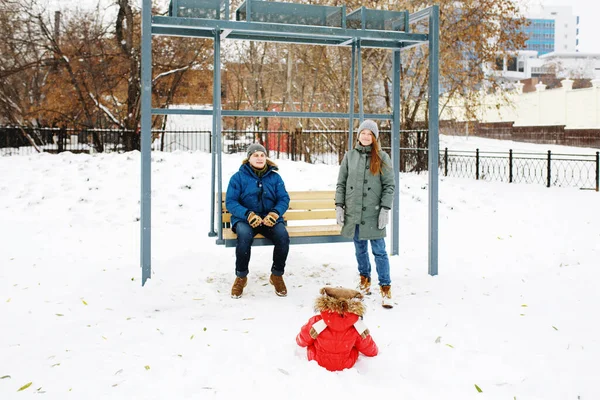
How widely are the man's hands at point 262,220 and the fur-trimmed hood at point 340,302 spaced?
1781 mm

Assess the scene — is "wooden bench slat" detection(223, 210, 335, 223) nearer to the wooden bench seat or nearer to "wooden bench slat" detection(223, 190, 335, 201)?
the wooden bench seat

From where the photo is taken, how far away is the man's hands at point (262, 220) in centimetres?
545

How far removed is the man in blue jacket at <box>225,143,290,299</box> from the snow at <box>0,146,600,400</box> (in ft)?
1.01

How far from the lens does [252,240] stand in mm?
5488

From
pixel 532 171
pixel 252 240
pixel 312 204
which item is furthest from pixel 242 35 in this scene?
pixel 532 171

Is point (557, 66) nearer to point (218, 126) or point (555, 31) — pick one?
point (555, 31)

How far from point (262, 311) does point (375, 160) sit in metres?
1.72

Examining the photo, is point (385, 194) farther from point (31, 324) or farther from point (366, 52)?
point (366, 52)

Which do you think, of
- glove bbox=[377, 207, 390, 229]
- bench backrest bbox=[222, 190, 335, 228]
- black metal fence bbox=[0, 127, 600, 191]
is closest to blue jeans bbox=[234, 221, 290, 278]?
bench backrest bbox=[222, 190, 335, 228]

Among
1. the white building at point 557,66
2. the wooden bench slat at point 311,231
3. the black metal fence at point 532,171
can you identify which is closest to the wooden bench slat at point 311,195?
the wooden bench slat at point 311,231

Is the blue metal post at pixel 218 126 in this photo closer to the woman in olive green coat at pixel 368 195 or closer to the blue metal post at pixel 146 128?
the blue metal post at pixel 146 128

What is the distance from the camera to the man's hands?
5445 millimetres

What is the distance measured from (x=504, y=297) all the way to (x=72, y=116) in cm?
2204

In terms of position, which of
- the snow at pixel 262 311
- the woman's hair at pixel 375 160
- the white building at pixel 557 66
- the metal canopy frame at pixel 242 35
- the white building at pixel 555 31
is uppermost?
the white building at pixel 555 31
